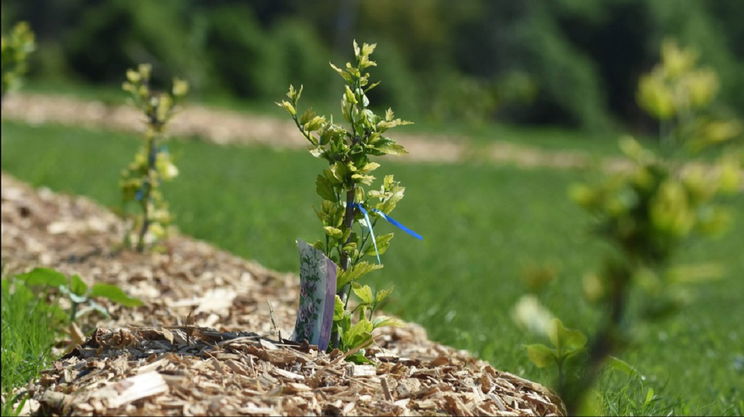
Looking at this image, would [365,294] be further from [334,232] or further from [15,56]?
[15,56]

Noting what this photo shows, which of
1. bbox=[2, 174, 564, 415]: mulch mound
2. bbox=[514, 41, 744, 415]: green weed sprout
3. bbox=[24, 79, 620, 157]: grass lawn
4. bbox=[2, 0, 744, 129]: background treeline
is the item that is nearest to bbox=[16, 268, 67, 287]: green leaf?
bbox=[2, 174, 564, 415]: mulch mound

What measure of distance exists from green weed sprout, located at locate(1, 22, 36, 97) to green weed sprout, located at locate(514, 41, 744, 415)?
156 inches

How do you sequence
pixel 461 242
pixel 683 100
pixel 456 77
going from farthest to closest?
pixel 456 77 < pixel 461 242 < pixel 683 100

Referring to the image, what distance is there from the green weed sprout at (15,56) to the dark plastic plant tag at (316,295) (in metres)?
2.98

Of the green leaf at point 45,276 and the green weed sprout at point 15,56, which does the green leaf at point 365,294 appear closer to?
the green leaf at point 45,276

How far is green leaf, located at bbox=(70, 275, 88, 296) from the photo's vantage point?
3.22 metres

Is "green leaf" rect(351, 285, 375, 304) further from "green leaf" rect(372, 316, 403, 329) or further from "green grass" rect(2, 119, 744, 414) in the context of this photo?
"green grass" rect(2, 119, 744, 414)

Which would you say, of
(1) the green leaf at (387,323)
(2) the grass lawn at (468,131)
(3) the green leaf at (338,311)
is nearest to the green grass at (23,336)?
(3) the green leaf at (338,311)

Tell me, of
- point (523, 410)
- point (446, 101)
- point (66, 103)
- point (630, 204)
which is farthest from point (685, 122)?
point (446, 101)

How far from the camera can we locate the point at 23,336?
9.85ft

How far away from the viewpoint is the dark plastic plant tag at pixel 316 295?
8.36 ft

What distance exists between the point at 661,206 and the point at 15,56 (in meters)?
4.21

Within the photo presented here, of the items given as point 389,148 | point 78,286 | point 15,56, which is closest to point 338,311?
point 389,148

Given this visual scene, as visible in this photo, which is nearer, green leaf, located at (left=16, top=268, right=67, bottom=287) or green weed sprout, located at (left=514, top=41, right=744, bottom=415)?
green weed sprout, located at (left=514, top=41, right=744, bottom=415)
